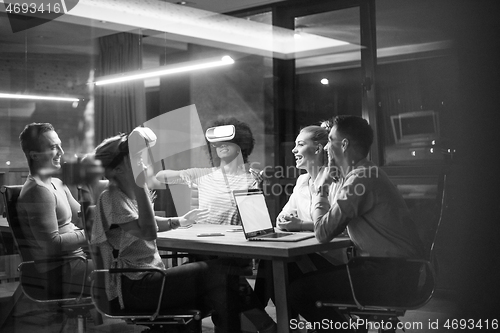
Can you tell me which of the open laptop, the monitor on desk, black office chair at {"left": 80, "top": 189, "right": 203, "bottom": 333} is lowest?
black office chair at {"left": 80, "top": 189, "right": 203, "bottom": 333}

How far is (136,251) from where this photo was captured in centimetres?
253

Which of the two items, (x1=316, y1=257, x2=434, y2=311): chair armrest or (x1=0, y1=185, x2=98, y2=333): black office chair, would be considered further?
(x1=0, y1=185, x2=98, y2=333): black office chair

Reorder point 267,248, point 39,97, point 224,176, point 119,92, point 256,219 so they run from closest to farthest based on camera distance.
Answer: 1. point 267,248
2. point 256,219
3. point 224,176
4. point 119,92
5. point 39,97

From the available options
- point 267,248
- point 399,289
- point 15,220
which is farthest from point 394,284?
point 15,220

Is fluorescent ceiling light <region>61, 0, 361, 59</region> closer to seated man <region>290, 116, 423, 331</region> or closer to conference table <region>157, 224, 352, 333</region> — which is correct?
seated man <region>290, 116, 423, 331</region>

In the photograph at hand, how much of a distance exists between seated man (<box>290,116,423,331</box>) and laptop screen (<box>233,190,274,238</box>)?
26 centimetres

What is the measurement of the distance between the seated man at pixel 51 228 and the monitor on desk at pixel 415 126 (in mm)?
1762

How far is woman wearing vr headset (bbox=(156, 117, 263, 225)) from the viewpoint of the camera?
2928 mm

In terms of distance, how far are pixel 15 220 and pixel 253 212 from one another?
143 centimetres

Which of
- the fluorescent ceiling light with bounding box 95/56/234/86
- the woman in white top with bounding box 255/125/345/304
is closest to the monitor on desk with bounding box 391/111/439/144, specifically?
the woman in white top with bounding box 255/125/345/304

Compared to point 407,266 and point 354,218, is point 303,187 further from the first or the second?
point 407,266

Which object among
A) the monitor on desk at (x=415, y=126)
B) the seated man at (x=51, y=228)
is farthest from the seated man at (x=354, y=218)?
the seated man at (x=51, y=228)

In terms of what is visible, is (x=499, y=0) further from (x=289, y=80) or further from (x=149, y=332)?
(x=149, y=332)

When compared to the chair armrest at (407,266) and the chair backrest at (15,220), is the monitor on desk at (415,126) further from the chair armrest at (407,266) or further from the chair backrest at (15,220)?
the chair backrest at (15,220)
